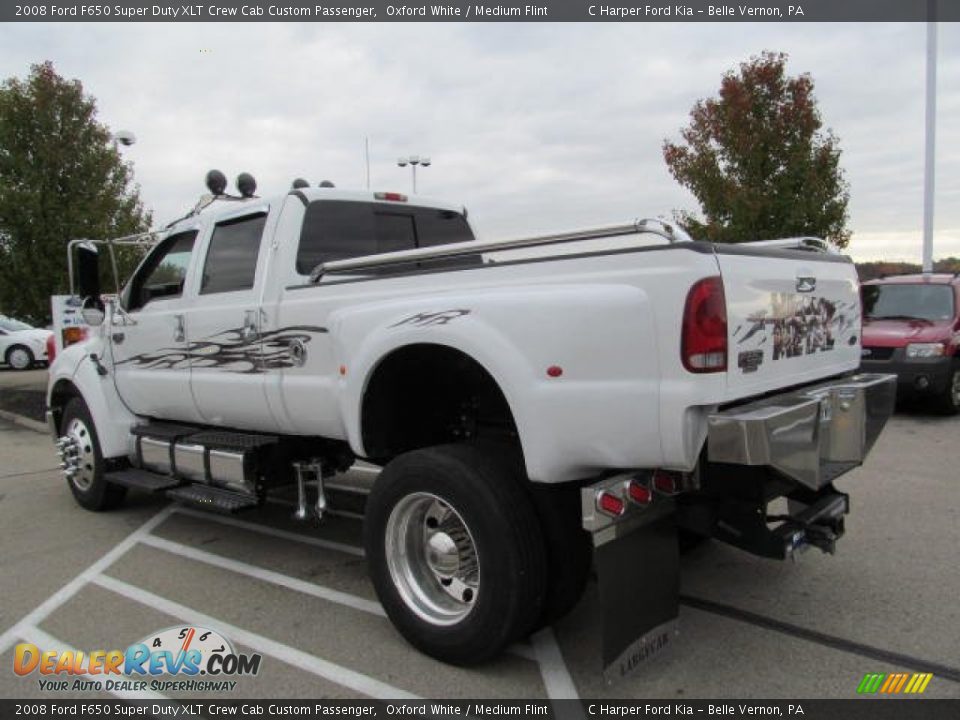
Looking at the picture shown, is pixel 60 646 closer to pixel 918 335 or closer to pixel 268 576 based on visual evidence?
pixel 268 576

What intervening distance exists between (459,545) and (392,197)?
2.65 m

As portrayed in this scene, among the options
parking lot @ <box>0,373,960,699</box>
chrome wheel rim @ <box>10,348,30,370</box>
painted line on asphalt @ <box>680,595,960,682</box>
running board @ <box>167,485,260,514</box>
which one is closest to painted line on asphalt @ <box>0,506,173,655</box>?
parking lot @ <box>0,373,960,699</box>

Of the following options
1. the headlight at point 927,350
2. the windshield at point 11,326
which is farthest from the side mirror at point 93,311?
the windshield at point 11,326

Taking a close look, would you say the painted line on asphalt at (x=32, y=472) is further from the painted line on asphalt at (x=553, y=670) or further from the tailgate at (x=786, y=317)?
the tailgate at (x=786, y=317)

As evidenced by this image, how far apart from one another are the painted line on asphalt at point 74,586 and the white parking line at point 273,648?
14 centimetres

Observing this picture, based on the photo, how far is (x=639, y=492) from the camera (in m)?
3.04

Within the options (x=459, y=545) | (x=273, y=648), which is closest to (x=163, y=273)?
(x=273, y=648)

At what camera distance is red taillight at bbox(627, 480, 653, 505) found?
118 inches

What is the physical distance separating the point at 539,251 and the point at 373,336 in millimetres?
891

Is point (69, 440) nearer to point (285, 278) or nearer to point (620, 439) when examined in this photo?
point (285, 278)

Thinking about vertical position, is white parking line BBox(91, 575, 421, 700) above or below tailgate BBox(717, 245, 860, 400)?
below

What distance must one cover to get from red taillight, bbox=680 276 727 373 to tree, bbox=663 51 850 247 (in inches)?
411

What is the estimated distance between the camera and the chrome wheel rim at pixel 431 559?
3514mm

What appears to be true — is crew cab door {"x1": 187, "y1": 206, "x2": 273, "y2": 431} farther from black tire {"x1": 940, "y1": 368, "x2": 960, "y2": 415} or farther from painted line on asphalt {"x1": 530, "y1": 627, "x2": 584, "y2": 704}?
black tire {"x1": 940, "y1": 368, "x2": 960, "y2": 415}
